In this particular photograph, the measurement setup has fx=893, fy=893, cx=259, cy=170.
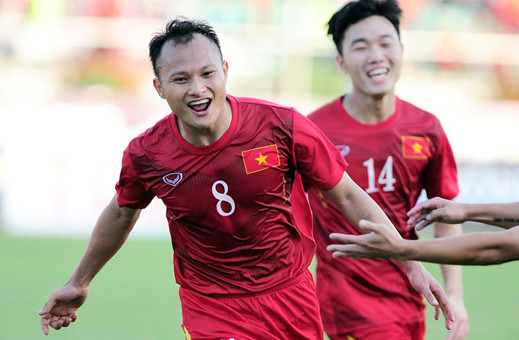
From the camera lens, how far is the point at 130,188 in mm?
4590

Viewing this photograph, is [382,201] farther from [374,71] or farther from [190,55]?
[190,55]

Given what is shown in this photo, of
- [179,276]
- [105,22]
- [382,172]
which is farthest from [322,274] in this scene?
[105,22]

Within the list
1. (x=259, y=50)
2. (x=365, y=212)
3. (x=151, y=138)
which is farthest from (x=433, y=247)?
(x=259, y=50)

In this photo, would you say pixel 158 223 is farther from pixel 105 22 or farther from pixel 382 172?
pixel 382 172

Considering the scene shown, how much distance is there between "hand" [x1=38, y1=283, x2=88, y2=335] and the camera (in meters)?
4.80

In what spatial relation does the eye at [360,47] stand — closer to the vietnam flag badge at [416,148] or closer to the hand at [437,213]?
the vietnam flag badge at [416,148]

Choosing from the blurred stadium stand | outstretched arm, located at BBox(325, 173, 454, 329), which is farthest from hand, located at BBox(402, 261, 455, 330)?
the blurred stadium stand

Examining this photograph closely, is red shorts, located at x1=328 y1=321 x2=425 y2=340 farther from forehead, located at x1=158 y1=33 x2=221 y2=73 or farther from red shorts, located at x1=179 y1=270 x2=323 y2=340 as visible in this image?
forehead, located at x1=158 y1=33 x2=221 y2=73

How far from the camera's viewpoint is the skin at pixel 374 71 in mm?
5668

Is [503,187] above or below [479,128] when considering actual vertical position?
below

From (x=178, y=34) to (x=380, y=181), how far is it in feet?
5.81

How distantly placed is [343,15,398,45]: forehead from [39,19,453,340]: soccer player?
1.55 meters

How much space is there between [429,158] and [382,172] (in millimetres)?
307

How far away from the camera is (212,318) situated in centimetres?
452
